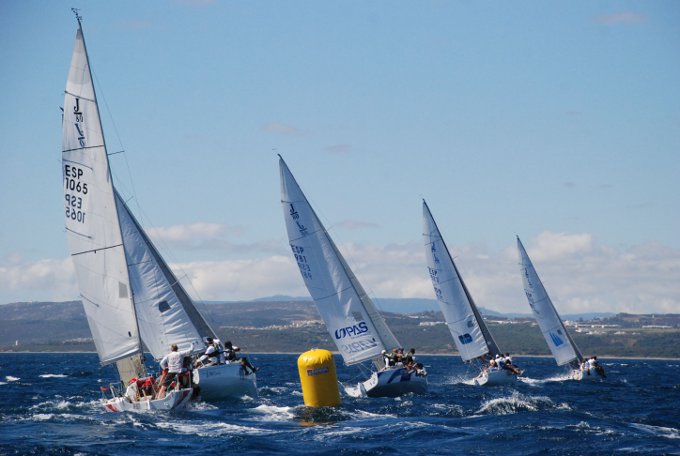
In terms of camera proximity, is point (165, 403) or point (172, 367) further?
point (172, 367)

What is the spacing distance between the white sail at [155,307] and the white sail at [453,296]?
1945cm

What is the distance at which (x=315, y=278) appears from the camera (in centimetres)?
4412

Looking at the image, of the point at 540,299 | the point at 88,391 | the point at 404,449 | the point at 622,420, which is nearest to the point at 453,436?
the point at 404,449

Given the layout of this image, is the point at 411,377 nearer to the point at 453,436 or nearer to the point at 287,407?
the point at 287,407

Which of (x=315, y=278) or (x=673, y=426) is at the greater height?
(x=315, y=278)

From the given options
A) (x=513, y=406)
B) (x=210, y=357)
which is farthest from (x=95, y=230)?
(x=513, y=406)

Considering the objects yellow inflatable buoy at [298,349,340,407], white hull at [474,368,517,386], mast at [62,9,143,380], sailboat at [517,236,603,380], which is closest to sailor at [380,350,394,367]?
yellow inflatable buoy at [298,349,340,407]

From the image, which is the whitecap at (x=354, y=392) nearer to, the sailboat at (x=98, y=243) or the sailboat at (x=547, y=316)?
the sailboat at (x=98, y=243)

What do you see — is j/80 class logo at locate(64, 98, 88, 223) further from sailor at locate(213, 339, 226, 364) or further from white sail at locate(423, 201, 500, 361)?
white sail at locate(423, 201, 500, 361)

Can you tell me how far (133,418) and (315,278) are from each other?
13461mm

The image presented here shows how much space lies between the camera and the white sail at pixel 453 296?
56.2 metres

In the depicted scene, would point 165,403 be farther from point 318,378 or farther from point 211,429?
point 318,378

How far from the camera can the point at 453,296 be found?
56.4 metres

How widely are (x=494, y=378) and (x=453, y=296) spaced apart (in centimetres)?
506
